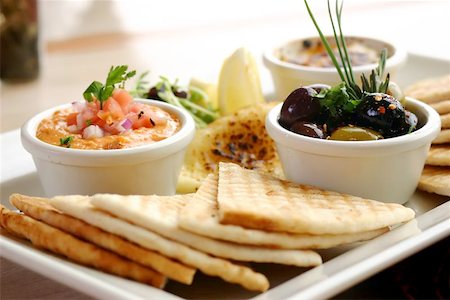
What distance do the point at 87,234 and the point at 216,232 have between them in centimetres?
46

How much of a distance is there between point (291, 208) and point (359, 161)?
0.56 meters

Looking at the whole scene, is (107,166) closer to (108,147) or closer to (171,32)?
(108,147)

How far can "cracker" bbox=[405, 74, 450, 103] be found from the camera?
13.1 feet

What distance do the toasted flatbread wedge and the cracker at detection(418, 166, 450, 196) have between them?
677 mm

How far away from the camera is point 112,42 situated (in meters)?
8.72

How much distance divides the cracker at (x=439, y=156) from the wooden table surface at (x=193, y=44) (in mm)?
1705

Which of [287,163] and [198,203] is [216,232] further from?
[287,163]

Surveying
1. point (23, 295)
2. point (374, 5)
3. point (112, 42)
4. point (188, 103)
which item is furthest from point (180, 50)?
point (23, 295)

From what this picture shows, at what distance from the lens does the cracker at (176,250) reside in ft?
8.30

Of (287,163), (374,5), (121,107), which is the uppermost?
(121,107)

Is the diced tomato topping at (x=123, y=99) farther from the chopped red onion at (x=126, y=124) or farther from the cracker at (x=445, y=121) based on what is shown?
the cracker at (x=445, y=121)

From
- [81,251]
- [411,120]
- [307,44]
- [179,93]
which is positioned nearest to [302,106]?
[411,120]

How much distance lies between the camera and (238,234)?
2.57 metres

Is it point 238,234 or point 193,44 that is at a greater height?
point 238,234
